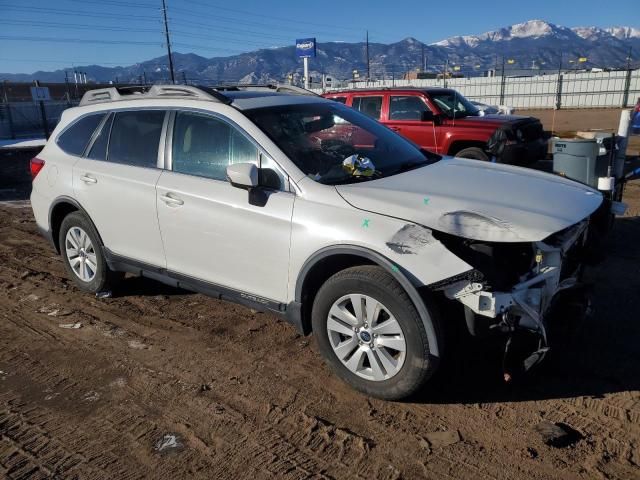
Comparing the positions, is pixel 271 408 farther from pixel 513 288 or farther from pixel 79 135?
pixel 79 135

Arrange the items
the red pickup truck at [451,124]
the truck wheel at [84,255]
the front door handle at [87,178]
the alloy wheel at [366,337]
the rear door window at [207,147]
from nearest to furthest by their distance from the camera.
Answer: the alloy wheel at [366,337]
the rear door window at [207,147]
the front door handle at [87,178]
the truck wheel at [84,255]
the red pickup truck at [451,124]

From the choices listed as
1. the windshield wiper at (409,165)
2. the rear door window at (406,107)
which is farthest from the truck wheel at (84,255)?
the rear door window at (406,107)

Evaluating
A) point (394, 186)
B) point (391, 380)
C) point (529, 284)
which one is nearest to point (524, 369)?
point (529, 284)

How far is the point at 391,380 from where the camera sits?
316cm

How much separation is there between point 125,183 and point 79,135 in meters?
1.11

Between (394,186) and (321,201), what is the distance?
1.66ft

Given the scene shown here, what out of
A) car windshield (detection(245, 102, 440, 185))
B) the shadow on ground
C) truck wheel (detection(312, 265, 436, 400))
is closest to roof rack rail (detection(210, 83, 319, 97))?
car windshield (detection(245, 102, 440, 185))

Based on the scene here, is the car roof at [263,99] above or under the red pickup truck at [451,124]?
above

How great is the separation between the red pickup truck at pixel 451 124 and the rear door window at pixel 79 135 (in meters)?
6.20

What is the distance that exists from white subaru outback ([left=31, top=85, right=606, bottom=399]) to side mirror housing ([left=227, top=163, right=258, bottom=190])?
0.04ft

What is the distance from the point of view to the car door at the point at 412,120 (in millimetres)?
10094

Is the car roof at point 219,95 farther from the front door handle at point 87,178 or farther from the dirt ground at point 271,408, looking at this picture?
the dirt ground at point 271,408

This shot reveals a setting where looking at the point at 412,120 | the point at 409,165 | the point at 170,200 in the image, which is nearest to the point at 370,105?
the point at 412,120

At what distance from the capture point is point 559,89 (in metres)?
29.5
